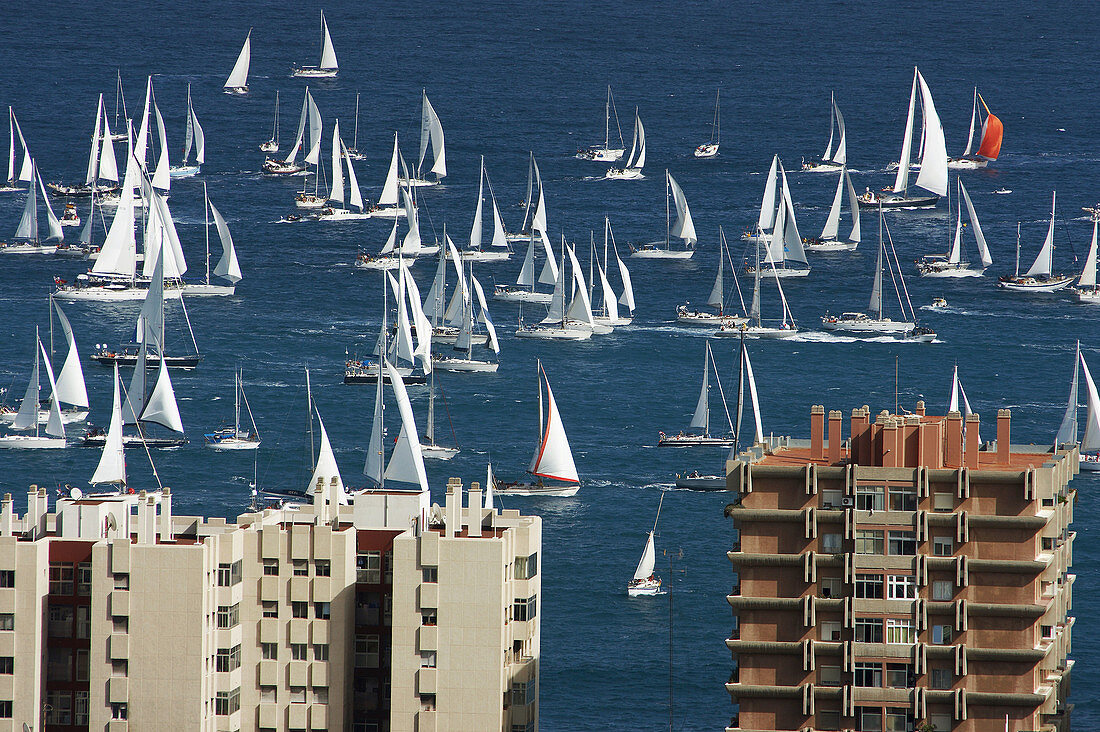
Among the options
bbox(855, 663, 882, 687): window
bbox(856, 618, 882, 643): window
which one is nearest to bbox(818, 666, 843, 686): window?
bbox(855, 663, 882, 687): window

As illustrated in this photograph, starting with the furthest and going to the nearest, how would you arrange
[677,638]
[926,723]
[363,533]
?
[677,638] → [363,533] → [926,723]

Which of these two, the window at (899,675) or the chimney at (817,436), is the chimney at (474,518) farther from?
the window at (899,675)

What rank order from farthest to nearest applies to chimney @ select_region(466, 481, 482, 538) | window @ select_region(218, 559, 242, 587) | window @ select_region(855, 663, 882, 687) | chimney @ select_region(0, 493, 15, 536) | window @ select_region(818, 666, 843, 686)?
chimney @ select_region(0, 493, 15, 536) < chimney @ select_region(466, 481, 482, 538) < window @ select_region(218, 559, 242, 587) < window @ select_region(818, 666, 843, 686) < window @ select_region(855, 663, 882, 687)

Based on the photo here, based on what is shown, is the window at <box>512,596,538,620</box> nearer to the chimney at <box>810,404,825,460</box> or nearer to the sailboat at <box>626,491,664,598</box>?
the chimney at <box>810,404,825,460</box>

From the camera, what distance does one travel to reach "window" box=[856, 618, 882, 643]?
10556 cm

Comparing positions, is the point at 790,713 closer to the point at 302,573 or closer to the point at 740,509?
the point at 740,509

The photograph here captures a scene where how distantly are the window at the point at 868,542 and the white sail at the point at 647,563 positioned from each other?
2881 inches

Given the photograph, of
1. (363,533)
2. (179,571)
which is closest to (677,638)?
(363,533)

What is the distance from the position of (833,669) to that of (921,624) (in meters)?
4.53

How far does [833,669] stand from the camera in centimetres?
10600

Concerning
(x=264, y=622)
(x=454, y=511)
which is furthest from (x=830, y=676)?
(x=264, y=622)

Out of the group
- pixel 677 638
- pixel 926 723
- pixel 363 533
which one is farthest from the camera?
pixel 677 638

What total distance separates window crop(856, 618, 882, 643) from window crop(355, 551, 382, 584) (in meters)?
27.2

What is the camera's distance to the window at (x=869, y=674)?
346ft
